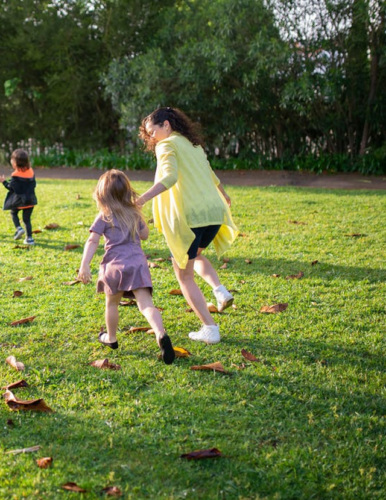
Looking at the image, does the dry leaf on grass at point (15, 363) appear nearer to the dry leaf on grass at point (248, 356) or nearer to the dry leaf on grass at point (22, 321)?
the dry leaf on grass at point (22, 321)

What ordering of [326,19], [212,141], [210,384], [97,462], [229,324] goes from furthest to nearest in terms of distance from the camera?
[212,141], [326,19], [229,324], [210,384], [97,462]

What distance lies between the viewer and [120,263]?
3.77 m

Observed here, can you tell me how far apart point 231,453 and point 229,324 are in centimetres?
181

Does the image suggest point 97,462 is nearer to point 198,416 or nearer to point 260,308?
point 198,416

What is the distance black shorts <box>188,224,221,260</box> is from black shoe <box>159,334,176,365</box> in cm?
65

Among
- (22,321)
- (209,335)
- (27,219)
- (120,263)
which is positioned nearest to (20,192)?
(27,219)

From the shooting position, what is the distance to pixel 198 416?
Result: 121 inches

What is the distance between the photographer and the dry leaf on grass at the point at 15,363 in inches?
144

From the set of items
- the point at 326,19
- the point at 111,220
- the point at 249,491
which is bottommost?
the point at 249,491

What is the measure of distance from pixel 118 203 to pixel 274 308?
65.0 inches

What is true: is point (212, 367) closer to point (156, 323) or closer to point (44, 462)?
point (156, 323)

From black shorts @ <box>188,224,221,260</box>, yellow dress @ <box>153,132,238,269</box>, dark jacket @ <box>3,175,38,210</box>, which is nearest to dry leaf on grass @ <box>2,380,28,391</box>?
yellow dress @ <box>153,132,238,269</box>

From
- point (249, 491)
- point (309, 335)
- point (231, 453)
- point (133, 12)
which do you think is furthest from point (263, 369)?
point (133, 12)

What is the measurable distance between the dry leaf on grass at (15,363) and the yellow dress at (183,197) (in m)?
1.16
